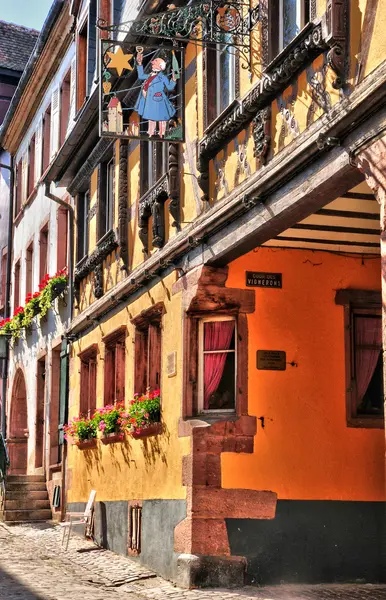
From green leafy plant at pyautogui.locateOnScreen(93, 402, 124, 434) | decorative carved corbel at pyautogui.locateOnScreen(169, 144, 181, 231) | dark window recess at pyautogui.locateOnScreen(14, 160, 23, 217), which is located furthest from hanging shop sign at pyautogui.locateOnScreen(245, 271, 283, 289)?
dark window recess at pyautogui.locateOnScreen(14, 160, 23, 217)

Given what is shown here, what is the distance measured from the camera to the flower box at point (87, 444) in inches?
633

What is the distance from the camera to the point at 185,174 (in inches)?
475

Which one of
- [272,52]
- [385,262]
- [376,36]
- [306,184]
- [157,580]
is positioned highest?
[272,52]

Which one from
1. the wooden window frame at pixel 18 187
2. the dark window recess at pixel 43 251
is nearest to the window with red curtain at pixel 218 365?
the dark window recess at pixel 43 251

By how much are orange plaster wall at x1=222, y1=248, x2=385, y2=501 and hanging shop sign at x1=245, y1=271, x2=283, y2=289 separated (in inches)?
2.2

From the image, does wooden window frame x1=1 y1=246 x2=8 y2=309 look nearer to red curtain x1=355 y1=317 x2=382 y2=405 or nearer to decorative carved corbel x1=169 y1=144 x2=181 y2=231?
decorative carved corbel x1=169 y1=144 x2=181 y2=231

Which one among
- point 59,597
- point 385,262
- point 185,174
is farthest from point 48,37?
point 385,262

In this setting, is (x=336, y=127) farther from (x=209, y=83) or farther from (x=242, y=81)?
(x=209, y=83)

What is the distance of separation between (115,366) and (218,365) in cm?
435

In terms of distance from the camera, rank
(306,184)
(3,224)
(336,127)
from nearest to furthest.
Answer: (336,127) < (306,184) < (3,224)

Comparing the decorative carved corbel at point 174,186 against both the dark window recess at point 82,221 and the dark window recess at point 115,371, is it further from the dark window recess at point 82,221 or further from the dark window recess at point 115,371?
→ the dark window recess at point 82,221

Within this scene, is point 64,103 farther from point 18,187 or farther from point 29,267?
point 18,187

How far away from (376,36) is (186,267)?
195 inches

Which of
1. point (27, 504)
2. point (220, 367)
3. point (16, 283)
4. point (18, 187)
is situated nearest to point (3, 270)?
point (16, 283)
